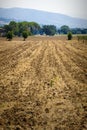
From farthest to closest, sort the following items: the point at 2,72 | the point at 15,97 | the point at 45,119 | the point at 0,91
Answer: the point at 2,72 → the point at 0,91 → the point at 15,97 → the point at 45,119

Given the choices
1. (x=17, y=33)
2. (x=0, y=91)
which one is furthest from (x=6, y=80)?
(x=17, y=33)

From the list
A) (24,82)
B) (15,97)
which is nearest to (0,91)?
(15,97)

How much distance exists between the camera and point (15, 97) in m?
10.7

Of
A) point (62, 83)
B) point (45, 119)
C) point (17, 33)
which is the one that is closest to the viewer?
point (45, 119)

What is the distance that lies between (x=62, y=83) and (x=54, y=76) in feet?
6.26

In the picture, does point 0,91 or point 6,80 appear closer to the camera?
point 0,91

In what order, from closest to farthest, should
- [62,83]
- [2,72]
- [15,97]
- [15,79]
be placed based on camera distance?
[15,97] < [62,83] < [15,79] < [2,72]

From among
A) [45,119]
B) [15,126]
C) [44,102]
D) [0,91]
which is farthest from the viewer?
[0,91]

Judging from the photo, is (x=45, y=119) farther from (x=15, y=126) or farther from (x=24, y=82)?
(x=24, y=82)

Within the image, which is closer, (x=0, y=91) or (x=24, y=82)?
(x=0, y=91)

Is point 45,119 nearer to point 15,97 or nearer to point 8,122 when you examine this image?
point 8,122

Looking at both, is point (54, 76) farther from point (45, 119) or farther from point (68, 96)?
point (45, 119)

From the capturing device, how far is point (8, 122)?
→ 315 inches

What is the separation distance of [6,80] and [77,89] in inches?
187
